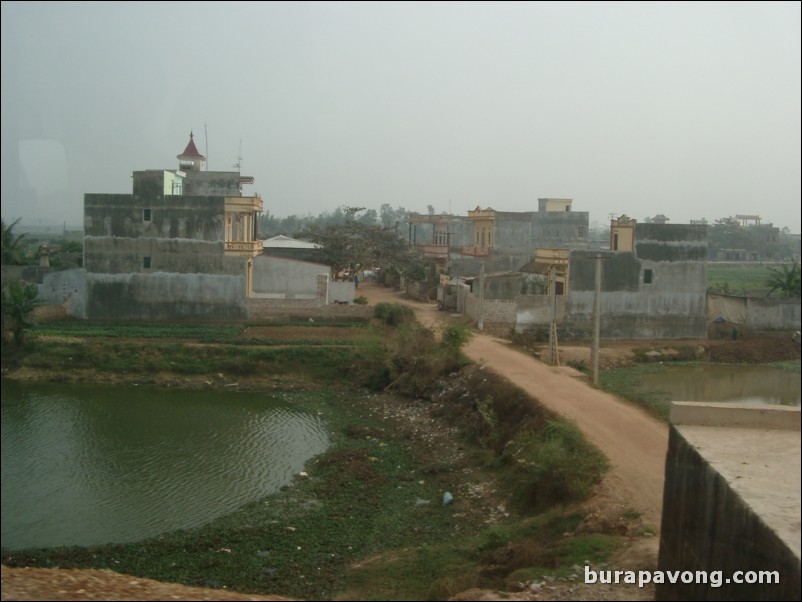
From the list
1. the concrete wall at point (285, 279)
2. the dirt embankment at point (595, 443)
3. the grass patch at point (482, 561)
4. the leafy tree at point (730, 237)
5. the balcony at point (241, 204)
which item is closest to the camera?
the dirt embankment at point (595, 443)

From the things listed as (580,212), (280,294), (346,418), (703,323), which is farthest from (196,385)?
(580,212)

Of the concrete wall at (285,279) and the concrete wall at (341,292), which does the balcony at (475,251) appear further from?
the concrete wall at (341,292)

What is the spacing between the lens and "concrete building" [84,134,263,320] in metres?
28.1

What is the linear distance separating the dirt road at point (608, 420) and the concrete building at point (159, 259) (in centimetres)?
1018

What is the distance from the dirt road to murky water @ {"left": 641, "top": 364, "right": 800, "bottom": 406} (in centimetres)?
237

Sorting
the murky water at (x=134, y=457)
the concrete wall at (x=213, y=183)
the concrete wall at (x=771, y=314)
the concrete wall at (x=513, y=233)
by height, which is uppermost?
the concrete wall at (x=213, y=183)

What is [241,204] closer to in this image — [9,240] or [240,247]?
[240,247]

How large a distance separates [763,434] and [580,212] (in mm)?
30846

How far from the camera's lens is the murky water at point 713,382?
18.1 m

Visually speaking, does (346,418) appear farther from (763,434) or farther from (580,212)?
(580,212)

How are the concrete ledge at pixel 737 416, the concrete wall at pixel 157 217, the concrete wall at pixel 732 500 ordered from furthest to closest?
the concrete wall at pixel 157 217 → the concrete ledge at pixel 737 416 → the concrete wall at pixel 732 500

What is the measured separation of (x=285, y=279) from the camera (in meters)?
32.2

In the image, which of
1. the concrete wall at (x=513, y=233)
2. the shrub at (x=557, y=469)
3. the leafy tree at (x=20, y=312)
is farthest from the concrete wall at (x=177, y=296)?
the shrub at (x=557, y=469)

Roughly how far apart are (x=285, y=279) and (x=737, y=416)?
83.1 ft
